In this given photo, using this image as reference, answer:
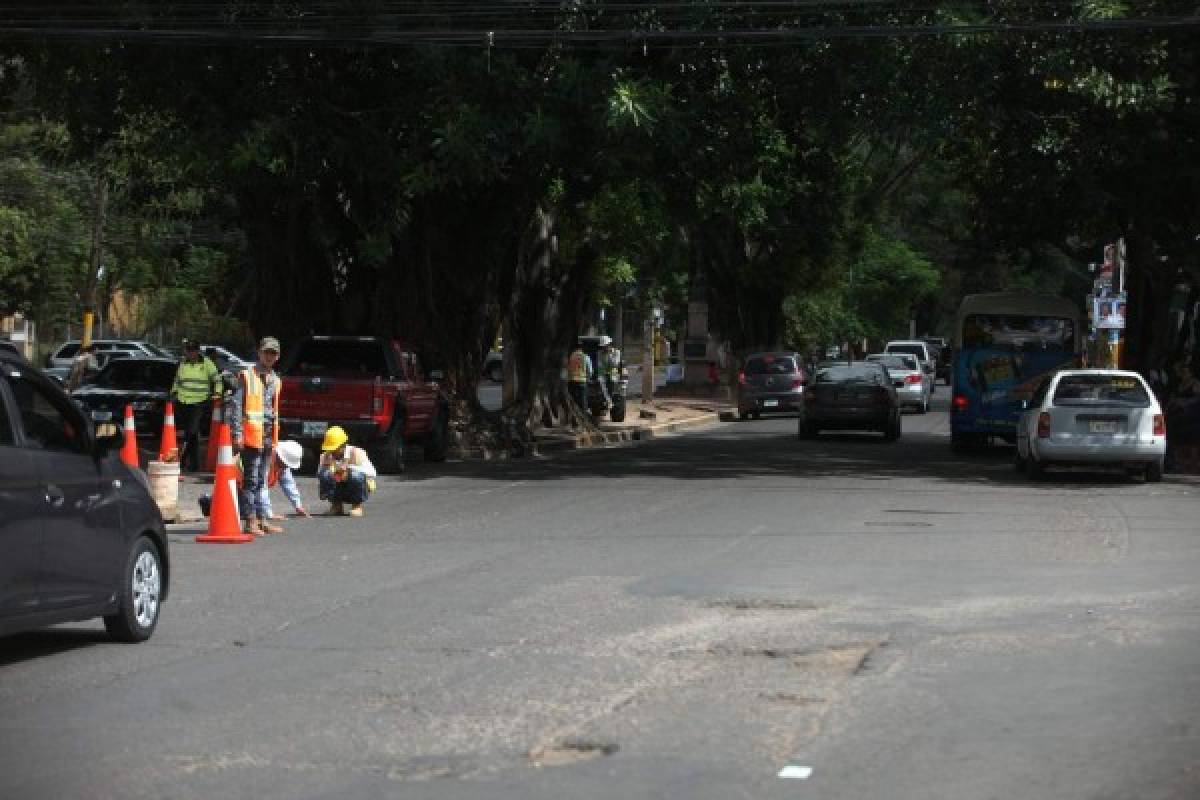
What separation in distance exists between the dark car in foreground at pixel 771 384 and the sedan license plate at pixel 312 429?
79.7 ft

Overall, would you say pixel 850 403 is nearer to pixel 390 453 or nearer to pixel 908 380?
pixel 390 453

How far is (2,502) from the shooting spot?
30.2 ft

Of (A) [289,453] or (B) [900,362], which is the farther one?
(B) [900,362]

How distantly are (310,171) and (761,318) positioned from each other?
117ft

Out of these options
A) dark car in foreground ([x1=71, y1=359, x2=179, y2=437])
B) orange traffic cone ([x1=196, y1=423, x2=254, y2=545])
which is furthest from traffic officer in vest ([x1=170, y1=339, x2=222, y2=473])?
orange traffic cone ([x1=196, y1=423, x2=254, y2=545])

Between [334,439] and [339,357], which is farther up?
[339,357]

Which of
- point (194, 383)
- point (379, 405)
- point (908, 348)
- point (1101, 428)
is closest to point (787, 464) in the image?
point (1101, 428)

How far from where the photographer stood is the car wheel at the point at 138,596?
414 inches

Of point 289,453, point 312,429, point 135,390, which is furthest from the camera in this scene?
point 135,390

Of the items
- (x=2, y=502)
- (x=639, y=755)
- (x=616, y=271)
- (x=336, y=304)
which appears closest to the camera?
(x=639, y=755)

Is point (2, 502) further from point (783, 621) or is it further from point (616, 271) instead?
point (616, 271)

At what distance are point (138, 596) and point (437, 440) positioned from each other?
17.3m

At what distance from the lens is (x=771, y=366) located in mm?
48188

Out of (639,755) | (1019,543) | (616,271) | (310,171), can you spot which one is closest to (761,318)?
(616,271)
